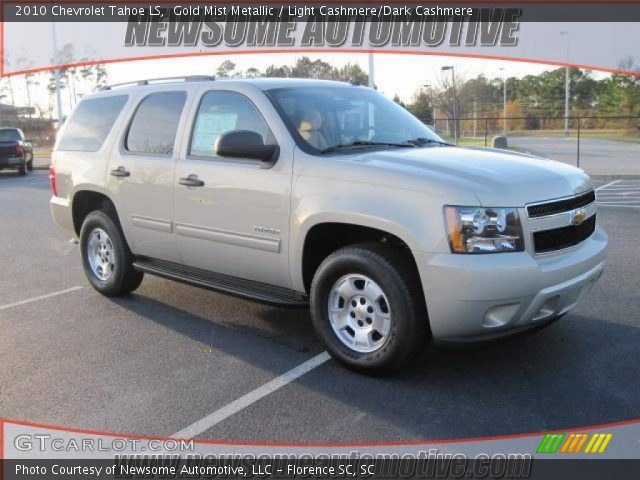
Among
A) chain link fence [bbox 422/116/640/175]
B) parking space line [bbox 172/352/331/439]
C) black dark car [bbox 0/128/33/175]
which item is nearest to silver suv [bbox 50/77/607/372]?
parking space line [bbox 172/352/331/439]

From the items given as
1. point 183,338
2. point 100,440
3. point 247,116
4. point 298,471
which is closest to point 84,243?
point 183,338

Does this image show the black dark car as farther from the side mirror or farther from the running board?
the side mirror

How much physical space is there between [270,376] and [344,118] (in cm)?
202

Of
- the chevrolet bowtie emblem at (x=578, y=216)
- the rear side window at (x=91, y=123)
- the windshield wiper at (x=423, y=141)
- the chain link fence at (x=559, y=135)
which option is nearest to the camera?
the chevrolet bowtie emblem at (x=578, y=216)

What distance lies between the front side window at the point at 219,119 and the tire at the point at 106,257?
4.40 ft

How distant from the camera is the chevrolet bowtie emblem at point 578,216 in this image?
402cm

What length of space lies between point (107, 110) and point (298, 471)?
416 cm

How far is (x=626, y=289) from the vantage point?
5922 mm

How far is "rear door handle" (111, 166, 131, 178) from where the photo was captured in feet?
18.2

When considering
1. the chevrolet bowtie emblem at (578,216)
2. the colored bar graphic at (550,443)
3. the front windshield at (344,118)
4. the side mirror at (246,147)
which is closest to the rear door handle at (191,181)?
the side mirror at (246,147)

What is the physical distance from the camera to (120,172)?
561 centimetres

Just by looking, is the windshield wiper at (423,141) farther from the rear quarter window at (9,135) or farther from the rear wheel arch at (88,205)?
the rear quarter window at (9,135)

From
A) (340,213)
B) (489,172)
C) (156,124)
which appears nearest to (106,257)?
(156,124)

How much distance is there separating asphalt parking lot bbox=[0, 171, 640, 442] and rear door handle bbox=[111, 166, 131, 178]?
1.19m
